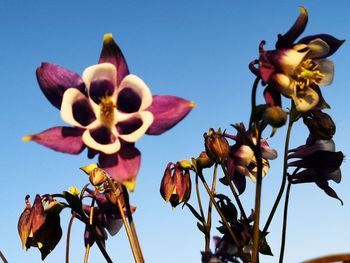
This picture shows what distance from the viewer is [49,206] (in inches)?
73.4

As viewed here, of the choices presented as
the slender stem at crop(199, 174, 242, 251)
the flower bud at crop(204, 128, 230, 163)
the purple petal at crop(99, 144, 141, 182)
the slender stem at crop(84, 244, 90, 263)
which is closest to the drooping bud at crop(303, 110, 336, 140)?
the flower bud at crop(204, 128, 230, 163)

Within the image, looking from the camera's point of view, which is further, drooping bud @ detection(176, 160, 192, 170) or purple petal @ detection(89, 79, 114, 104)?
drooping bud @ detection(176, 160, 192, 170)

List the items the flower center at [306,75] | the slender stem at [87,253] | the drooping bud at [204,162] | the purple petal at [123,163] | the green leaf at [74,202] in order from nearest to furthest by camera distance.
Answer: the purple petal at [123,163], the flower center at [306,75], the green leaf at [74,202], the drooping bud at [204,162], the slender stem at [87,253]

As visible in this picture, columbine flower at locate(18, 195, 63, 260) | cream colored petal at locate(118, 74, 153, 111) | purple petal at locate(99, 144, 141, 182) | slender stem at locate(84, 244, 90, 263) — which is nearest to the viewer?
purple petal at locate(99, 144, 141, 182)

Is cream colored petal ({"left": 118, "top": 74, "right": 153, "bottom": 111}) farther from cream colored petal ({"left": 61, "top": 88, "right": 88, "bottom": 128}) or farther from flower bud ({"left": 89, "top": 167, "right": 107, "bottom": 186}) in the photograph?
flower bud ({"left": 89, "top": 167, "right": 107, "bottom": 186})

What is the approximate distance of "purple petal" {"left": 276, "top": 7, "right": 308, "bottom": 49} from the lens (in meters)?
1.62

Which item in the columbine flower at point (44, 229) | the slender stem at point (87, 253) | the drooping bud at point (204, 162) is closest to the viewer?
the columbine flower at point (44, 229)

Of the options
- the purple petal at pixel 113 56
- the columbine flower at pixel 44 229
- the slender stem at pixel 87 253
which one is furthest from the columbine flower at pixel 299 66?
the slender stem at pixel 87 253

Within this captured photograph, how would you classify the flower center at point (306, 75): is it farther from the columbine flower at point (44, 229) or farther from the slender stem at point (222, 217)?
the columbine flower at point (44, 229)

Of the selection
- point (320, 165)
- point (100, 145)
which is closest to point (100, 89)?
point (100, 145)

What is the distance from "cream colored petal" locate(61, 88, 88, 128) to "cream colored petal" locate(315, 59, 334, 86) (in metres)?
0.71

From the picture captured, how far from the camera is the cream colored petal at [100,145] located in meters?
1.41

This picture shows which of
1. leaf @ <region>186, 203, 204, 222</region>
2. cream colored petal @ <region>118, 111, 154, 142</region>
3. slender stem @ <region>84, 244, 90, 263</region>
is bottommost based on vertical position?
slender stem @ <region>84, 244, 90, 263</region>

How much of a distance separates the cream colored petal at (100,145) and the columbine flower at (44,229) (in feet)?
1.65
